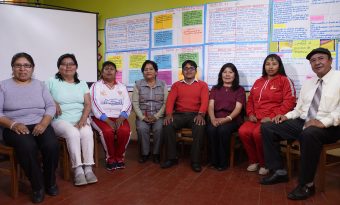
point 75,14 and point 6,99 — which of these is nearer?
point 6,99

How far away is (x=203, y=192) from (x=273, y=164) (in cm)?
70

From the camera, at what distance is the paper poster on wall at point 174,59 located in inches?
150

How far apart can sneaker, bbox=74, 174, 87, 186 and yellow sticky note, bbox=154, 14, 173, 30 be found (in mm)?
2282

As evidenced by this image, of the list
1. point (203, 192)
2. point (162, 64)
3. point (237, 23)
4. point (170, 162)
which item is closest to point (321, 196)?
point (203, 192)

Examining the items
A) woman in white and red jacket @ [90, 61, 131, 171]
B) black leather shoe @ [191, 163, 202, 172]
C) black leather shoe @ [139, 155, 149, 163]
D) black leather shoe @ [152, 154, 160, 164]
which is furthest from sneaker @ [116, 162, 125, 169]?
black leather shoe @ [191, 163, 202, 172]

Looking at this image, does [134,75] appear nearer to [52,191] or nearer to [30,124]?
[30,124]

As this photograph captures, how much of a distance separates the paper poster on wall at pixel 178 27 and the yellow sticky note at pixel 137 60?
241mm

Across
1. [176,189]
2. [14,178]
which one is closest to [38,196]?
[14,178]

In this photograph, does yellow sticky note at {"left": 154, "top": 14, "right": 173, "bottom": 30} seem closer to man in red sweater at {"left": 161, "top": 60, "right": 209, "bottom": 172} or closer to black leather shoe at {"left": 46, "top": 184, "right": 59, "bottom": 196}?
man in red sweater at {"left": 161, "top": 60, "right": 209, "bottom": 172}

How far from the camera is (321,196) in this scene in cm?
230

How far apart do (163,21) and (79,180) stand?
2389 mm

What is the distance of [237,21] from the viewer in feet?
11.6

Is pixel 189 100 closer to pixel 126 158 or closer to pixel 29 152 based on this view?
pixel 126 158

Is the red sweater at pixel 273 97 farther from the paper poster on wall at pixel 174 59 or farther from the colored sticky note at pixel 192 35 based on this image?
the colored sticky note at pixel 192 35
